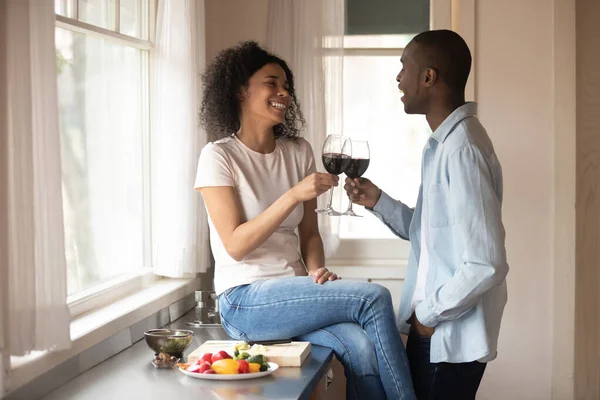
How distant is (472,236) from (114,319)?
1.12m

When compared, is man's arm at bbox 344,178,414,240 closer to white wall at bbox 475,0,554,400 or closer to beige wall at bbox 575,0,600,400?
white wall at bbox 475,0,554,400

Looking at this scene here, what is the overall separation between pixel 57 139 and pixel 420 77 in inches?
40.1

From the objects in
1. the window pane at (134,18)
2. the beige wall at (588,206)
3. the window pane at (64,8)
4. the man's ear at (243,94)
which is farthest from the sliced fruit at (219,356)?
the beige wall at (588,206)

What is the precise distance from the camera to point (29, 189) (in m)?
2.02

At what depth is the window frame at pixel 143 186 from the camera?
273 centimetres

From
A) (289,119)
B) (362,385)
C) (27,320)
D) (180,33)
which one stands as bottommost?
(362,385)


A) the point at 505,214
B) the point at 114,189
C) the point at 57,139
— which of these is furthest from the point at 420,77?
the point at 505,214

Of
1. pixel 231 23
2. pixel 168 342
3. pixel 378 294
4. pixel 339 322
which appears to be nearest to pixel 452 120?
pixel 378 294

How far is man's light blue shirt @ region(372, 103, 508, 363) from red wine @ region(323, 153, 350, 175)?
0.24 m

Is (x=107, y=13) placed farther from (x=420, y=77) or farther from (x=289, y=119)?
(x=420, y=77)

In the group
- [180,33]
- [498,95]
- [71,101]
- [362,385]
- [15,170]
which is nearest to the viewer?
[15,170]

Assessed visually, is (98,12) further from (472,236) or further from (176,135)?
(472,236)

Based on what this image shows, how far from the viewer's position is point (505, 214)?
381 centimetres

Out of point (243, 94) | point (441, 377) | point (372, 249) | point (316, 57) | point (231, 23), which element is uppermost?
point (231, 23)
